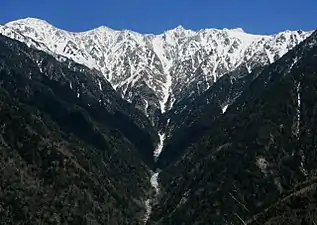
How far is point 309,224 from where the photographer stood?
200m
